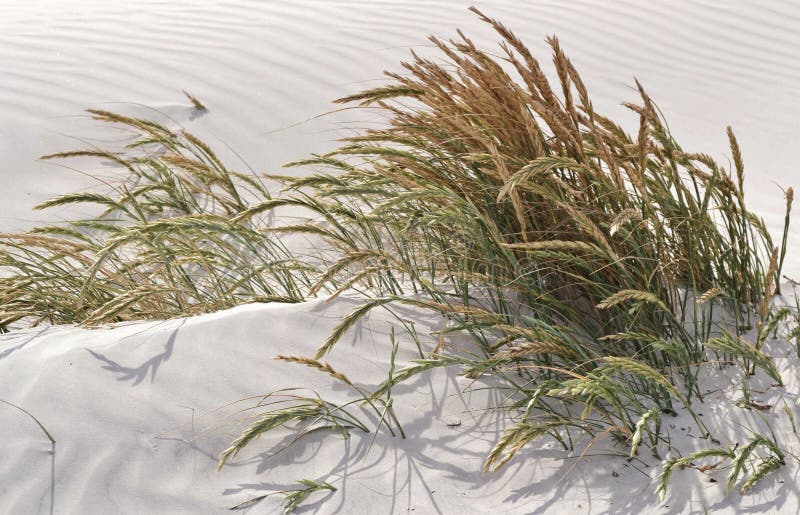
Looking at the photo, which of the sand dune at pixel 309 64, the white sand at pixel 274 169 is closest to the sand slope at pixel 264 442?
the white sand at pixel 274 169

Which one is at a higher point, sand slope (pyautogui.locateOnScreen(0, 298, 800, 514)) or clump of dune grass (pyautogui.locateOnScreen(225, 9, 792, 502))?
clump of dune grass (pyautogui.locateOnScreen(225, 9, 792, 502))

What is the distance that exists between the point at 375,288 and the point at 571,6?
4.97 meters

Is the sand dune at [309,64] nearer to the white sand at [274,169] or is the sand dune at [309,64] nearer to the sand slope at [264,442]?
the white sand at [274,169]

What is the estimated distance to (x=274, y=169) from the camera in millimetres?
4875

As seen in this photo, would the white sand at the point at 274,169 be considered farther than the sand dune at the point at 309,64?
No

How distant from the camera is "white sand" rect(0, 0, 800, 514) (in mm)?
2076

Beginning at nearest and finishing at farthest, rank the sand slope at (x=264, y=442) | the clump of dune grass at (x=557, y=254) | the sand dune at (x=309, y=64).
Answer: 1. the sand slope at (x=264, y=442)
2. the clump of dune grass at (x=557, y=254)
3. the sand dune at (x=309, y=64)

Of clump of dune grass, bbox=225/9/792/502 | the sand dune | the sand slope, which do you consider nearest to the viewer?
the sand slope

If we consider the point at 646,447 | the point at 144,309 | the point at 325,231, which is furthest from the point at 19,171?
the point at 646,447

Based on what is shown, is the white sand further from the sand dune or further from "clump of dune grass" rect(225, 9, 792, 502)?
"clump of dune grass" rect(225, 9, 792, 502)

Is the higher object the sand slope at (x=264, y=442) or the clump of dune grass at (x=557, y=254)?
the clump of dune grass at (x=557, y=254)

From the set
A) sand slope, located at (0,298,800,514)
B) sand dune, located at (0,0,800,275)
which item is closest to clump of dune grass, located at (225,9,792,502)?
sand slope, located at (0,298,800,514)

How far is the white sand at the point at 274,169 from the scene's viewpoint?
6.81ft

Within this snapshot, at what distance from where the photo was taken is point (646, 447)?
211cm
